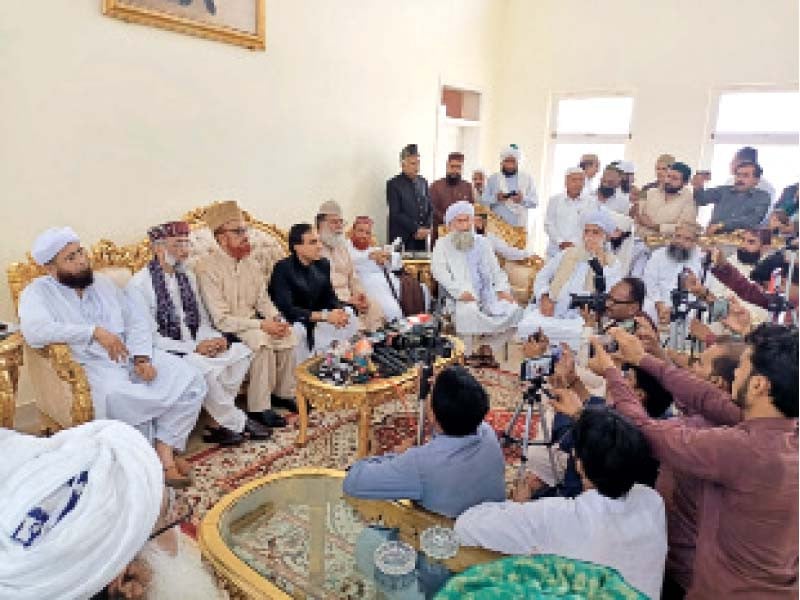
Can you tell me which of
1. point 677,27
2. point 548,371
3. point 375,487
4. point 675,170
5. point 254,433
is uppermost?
point 677,27

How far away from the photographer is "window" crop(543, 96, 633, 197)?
6.67 meters

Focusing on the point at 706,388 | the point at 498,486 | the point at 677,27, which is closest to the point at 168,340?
the point at 498,486

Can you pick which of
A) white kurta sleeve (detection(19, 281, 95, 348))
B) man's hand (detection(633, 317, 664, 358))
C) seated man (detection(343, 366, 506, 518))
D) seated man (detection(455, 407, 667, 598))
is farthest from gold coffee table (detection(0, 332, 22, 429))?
man's hand (detection(633, 317, 664, 358))

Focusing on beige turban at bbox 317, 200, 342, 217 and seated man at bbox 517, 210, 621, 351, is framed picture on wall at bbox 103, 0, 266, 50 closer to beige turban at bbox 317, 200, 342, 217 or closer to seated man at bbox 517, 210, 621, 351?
beige turban at bbox 317, 200, 342, 217

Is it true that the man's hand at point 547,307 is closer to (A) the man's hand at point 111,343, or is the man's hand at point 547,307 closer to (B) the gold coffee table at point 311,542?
(B) the gold coffee table at point 311,542

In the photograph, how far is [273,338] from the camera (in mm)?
3629

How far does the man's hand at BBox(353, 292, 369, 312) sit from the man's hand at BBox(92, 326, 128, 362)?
5.50 feet

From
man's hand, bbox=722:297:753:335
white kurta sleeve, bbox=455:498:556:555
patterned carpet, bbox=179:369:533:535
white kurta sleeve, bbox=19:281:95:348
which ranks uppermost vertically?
man's hand, bbox=722:297:753:335

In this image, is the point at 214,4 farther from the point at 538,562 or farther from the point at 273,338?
the point at 538,562

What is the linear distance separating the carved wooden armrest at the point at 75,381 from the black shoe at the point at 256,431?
0.86 m

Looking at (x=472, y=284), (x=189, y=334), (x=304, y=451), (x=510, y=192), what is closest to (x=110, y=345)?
(x=189, y=334)

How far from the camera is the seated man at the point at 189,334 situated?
332 centimetres

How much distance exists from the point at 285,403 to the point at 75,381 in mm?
1363

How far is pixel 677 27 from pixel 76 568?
6.38 metres
